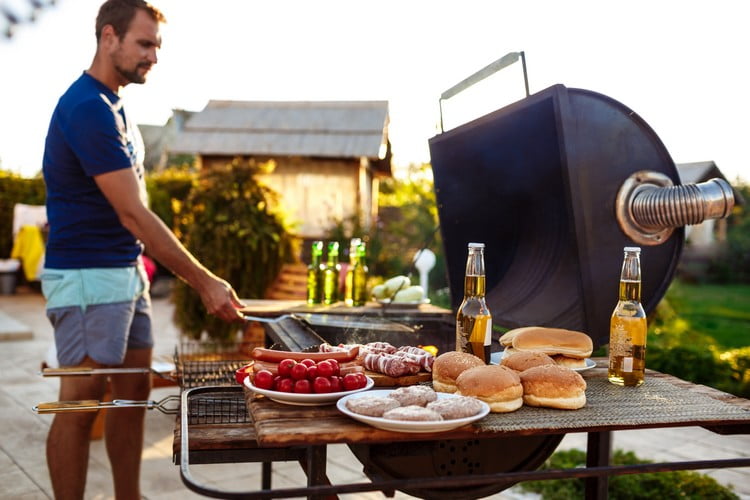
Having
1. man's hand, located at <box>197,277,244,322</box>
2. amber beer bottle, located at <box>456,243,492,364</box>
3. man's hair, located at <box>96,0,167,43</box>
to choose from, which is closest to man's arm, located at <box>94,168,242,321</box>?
man's hand, located at <box>197,277,244,322</box>

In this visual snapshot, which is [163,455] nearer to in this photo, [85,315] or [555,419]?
[85,315]

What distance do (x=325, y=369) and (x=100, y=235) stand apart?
5.35 feet

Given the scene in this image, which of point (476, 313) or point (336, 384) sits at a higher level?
point (476, 313)

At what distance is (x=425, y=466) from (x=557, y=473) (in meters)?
0.46

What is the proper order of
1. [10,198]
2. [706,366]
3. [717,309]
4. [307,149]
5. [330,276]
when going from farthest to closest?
[10,198], [717,309], [307,149], [706,366], [330,276]

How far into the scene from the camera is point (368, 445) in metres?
1.46

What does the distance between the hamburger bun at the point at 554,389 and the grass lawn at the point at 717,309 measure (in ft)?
20.7

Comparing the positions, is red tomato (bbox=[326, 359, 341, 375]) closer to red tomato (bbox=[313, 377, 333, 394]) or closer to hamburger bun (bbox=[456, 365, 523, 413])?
red tomato (bbox=[313, 377, 333, 394])

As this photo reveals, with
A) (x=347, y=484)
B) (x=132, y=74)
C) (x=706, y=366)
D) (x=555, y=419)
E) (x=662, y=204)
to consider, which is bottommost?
(x=706, y=366)

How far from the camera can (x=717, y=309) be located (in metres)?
13.5

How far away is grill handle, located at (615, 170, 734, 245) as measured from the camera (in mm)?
2137

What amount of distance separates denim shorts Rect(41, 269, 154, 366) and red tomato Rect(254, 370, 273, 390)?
56.7 inches

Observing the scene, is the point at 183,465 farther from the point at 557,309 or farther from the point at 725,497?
the point at 725,497

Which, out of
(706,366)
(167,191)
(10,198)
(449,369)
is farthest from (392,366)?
(10,198)
